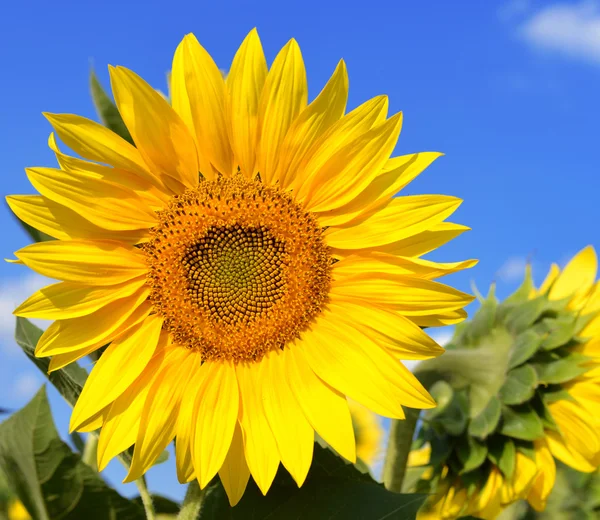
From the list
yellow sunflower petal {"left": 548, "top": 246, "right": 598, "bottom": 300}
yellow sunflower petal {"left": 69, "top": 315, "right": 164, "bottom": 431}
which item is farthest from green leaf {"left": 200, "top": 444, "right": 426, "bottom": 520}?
yellow sunflower petal {"left": 548, "top": 246, "right": 598, "bottom": 300}

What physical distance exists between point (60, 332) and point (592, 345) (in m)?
2.35

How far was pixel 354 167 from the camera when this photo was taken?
88.2 inches

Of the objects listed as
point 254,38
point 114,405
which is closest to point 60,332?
point 114,405

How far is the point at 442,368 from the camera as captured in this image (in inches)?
135

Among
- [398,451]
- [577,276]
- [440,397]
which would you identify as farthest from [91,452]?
[577,276]

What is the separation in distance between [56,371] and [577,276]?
8.46 ft

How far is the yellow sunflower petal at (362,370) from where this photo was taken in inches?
87.2

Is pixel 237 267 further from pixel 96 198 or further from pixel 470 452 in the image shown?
pixel 470 452

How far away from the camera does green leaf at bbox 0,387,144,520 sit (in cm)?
246

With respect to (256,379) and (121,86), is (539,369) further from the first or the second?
(121,86)

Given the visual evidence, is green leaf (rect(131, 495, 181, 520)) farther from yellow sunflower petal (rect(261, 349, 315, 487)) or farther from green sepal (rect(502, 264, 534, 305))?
green sepal (rect(502, 264, 534, 305))

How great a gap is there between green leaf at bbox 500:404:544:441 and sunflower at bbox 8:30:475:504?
1.17 m

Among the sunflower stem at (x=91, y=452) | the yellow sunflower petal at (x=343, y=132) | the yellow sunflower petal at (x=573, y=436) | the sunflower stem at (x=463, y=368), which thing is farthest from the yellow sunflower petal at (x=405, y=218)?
the sunflower stem at (x=91, y=452)

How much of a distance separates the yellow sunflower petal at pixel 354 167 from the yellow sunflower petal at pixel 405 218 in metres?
0.10
